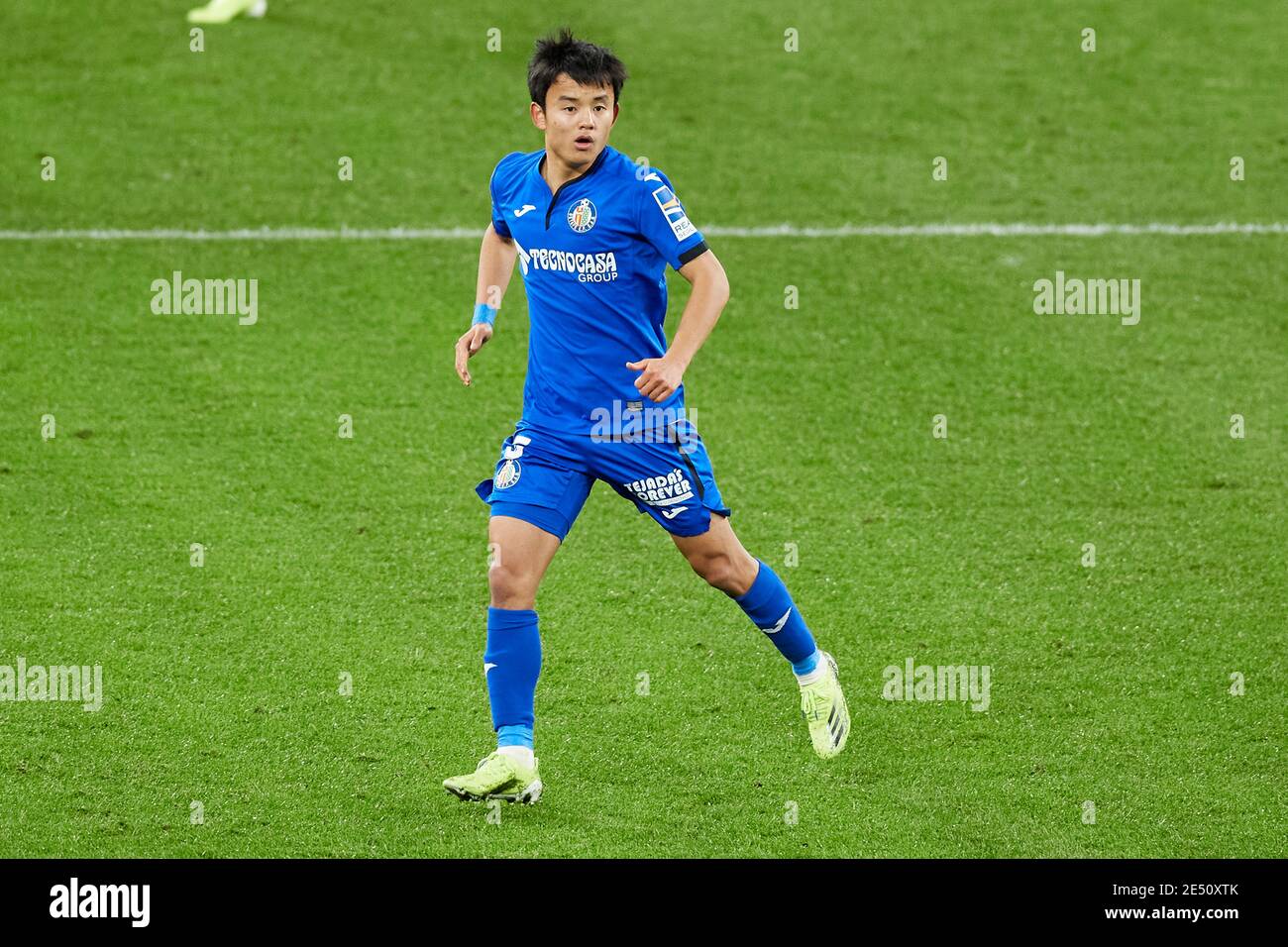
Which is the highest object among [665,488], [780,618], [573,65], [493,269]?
[573,65]

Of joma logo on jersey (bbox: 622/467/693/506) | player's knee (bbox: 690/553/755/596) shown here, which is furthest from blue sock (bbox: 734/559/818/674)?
joma logo on jersey (bbox: 622/467/693/506)

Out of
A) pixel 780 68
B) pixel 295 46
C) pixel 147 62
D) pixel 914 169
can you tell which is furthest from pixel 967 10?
pixel 147 62

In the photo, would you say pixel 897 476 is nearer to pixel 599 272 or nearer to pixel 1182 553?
pixel 1182 553

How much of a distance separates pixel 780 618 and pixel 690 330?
48.5 inches

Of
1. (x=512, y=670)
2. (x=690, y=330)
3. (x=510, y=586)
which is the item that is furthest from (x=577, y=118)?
(x=512, y=670)

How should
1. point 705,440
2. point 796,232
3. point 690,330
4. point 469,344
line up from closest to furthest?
1. point 690,330
2. point 469,344
3. point 705,440
4. point 796,232

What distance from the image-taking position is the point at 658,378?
5582 mm

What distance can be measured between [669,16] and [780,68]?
1341 millimetres

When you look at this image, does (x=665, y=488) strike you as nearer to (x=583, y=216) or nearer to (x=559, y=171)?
(x=583, y=216)

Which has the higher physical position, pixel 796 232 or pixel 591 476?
pixel 796 232

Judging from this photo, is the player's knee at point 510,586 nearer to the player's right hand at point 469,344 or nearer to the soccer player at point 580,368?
the soccer player at point 580,368

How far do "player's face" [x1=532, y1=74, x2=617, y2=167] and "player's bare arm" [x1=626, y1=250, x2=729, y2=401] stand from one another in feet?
1.70

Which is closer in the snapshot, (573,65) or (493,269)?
(573,65)

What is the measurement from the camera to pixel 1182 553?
7.96m
